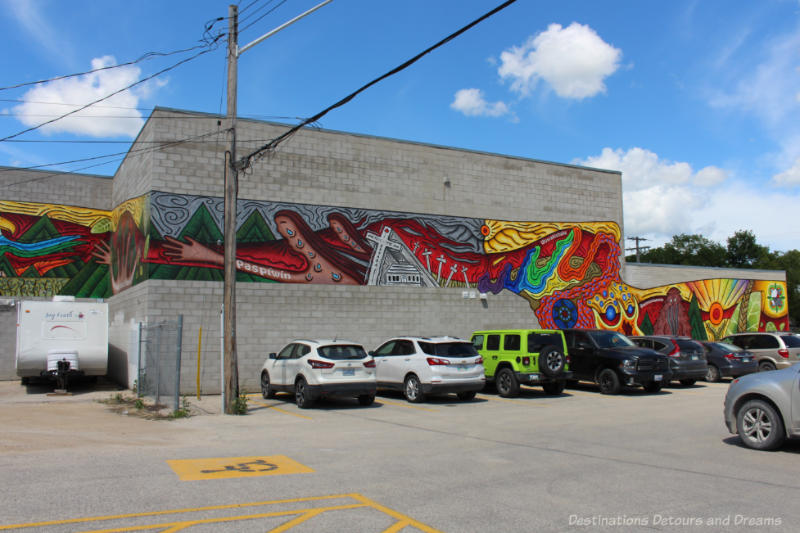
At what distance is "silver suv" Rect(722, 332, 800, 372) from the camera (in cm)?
2339

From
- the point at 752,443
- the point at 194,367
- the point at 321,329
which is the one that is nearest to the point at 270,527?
the point at 752,443

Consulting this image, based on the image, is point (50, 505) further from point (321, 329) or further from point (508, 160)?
point (508, 160)

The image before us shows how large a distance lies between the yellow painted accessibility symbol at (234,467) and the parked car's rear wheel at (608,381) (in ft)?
39.2

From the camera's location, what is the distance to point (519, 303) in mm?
25000

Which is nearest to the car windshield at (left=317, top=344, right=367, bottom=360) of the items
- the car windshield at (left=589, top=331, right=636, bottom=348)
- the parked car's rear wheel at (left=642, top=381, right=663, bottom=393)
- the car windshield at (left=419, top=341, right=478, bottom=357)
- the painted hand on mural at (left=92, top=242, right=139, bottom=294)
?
the car windshield at (left=419, top=341, right=478, bottom=357)

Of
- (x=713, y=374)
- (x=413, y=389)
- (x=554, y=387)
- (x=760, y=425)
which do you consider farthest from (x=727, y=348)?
(x=760, y=425)

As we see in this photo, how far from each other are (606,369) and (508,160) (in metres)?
9.99

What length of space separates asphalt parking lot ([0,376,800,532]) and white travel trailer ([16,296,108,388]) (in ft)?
15.4

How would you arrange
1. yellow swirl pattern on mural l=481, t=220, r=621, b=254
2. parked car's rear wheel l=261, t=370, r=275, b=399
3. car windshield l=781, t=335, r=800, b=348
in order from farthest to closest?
yellow swirl pattern on mural l=481, t=220, r=621, b=254 → car windshield l=781, t=335, r=800, b=348 → parked car's rear wheel l=261, t=370, r=275, b=399

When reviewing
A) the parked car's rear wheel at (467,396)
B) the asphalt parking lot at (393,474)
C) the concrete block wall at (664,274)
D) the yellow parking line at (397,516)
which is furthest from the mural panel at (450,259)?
the yellow parking line at (397,516)

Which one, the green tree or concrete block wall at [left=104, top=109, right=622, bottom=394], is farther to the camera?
the green tree

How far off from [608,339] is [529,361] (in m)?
3.35

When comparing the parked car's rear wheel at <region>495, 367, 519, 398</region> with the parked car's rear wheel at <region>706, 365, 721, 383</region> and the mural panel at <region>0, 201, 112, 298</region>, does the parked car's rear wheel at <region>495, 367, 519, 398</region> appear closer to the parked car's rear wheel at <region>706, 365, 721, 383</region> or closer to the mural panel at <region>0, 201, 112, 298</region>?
the parked car's rear wheel at <region>706, 365, 721, 383</region>

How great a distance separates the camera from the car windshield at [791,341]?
2359cm
